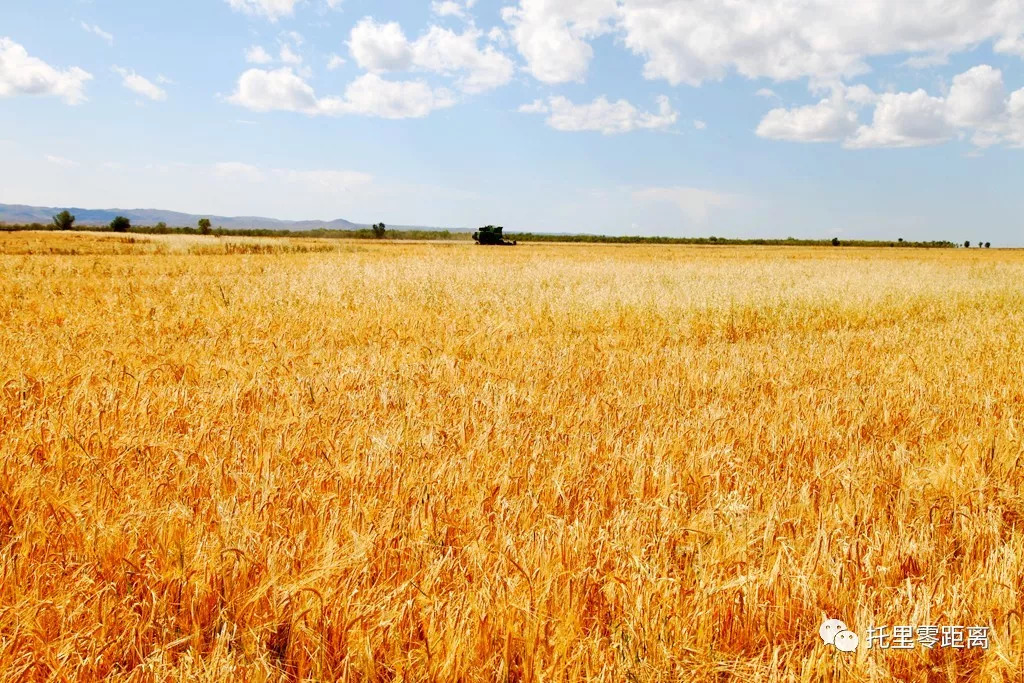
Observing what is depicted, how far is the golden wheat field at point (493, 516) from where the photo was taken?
1.69 m

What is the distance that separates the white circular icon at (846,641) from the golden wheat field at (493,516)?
23 mm

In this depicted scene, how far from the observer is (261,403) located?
405cm

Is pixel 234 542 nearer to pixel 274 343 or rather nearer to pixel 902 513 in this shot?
pixel 902 513

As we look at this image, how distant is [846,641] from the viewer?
166cm

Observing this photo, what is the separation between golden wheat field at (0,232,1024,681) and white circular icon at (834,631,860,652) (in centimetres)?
2

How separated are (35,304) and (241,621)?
9076mm

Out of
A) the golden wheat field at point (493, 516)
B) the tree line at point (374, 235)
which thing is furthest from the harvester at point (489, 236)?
the golden wheat field at point (493, 516)

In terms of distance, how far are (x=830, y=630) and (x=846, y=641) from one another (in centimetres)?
5

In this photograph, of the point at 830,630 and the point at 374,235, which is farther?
the point at 374,235

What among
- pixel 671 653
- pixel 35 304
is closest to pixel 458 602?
pixel 671 653

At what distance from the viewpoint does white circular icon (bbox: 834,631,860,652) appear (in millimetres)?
1640
